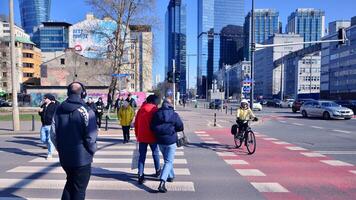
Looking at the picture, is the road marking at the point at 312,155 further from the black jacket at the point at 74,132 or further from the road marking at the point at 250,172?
the black jacket at the point at 74,132

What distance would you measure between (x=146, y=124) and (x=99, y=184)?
1484mm

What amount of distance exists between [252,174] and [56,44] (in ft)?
381

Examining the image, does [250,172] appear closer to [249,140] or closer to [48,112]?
[249,140]

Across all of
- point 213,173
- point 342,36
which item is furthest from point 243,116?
point 342,36

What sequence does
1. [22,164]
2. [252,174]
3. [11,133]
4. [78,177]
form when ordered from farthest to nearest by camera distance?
[11,133], [22,164], [252,174], [78,177]

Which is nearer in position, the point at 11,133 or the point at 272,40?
the point at 11,133

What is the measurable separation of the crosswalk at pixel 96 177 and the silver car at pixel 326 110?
2039 cm

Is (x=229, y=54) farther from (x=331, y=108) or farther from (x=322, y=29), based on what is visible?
(x=331, y=108)

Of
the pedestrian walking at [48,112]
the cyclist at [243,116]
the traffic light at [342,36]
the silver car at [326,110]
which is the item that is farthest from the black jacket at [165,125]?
the silver car at [326,110]

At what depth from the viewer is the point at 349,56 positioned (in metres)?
95.8

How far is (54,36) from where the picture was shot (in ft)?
373

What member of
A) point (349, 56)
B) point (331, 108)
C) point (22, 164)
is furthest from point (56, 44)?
point (22, 164)

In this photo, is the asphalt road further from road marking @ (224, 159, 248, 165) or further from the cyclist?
the cyclist

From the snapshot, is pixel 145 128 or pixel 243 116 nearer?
pixel 145 128
